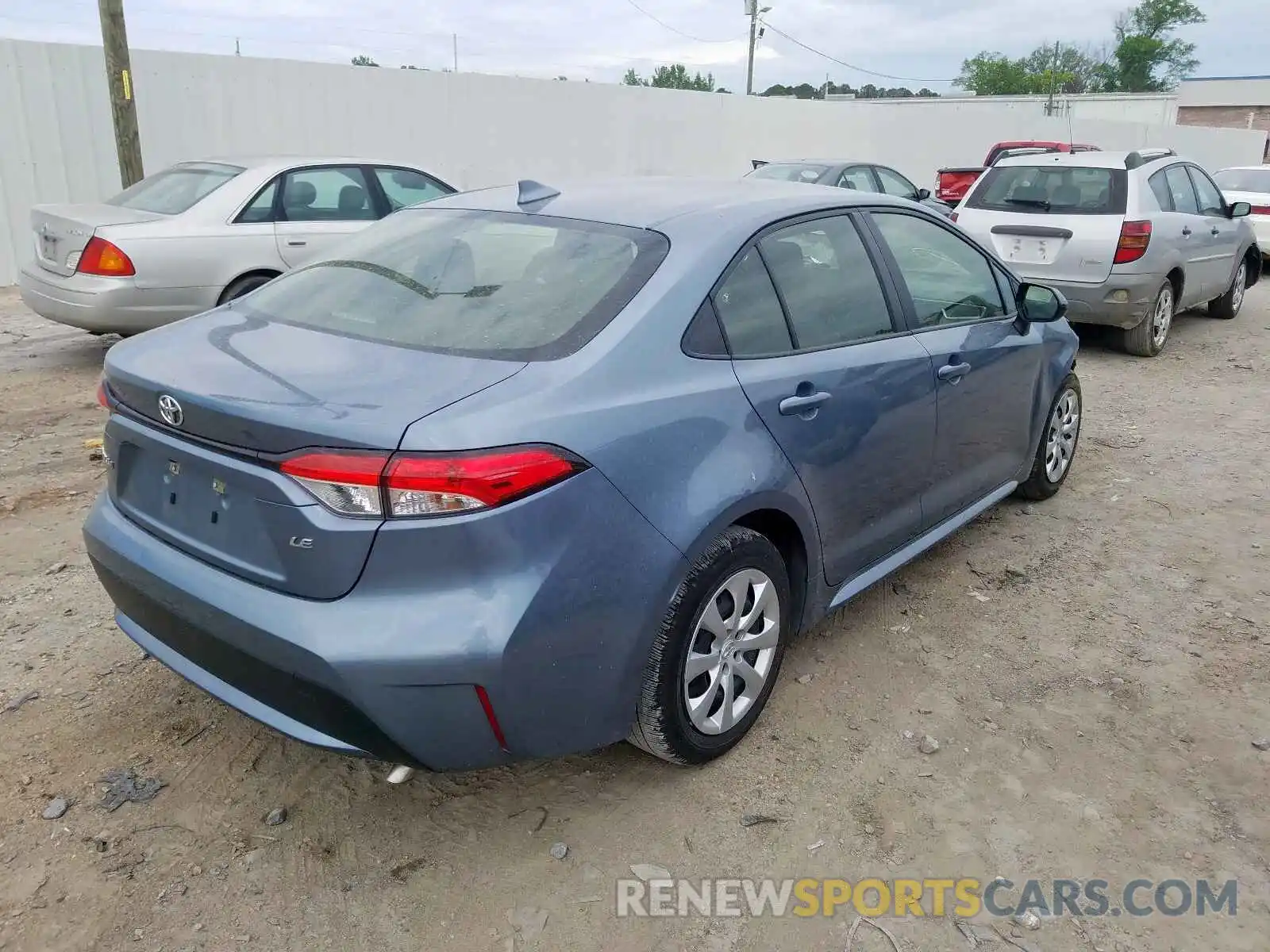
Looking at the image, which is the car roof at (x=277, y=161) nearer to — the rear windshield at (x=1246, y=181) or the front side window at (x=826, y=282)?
the front side window at (x=826, y=282)

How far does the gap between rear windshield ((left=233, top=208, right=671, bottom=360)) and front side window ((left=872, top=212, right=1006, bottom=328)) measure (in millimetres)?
1215

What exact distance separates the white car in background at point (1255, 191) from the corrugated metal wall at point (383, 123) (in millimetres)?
8686

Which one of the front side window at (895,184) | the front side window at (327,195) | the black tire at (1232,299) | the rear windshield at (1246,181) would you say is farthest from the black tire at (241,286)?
the rear windshield at (1246,181)

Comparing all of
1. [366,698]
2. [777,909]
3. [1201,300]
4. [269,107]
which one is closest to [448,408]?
[366,698]

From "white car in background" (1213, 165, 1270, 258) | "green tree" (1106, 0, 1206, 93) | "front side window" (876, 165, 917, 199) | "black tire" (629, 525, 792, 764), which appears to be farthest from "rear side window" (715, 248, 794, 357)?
"green tree" (1106, 0, 1206, 93)

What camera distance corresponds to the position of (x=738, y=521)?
2738 millimetres

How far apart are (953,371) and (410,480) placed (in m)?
2.27

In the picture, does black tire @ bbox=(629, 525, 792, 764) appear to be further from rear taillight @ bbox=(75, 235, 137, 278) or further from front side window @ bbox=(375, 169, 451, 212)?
front side window @ bbox=(375, 169, 451, 212)

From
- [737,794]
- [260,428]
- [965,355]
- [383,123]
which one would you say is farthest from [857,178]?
[260,428]

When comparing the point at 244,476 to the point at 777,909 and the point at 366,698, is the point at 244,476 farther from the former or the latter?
the point at 777,909

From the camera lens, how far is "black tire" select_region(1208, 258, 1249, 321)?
986 centimetres

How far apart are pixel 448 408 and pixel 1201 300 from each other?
29.6 ft

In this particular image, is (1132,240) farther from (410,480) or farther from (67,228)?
(67,228)

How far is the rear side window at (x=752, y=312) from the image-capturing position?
2777 millimetres
